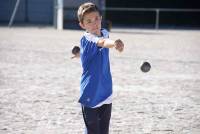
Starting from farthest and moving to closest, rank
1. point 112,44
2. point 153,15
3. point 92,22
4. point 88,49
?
point 153,15 → point 88,49 → point 92,22 → point 112,44

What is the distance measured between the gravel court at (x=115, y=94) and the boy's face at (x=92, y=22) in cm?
229

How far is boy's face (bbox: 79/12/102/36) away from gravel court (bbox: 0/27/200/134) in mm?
2293

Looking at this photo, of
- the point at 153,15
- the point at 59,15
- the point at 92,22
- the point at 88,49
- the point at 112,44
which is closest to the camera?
the point at 112,44

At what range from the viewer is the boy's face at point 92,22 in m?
4.29

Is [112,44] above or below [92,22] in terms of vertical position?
below

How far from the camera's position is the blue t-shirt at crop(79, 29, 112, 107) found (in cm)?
442

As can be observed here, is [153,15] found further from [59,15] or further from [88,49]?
[88,49]

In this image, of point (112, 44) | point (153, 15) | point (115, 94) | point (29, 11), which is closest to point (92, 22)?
point (112, 44)

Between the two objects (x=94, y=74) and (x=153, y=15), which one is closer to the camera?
(x=94, y=74)

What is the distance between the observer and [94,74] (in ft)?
14.5

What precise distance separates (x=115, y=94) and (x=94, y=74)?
4768 mm

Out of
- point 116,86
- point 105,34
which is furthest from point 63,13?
point 105,34

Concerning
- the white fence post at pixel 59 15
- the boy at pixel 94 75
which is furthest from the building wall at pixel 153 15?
the boy at pixel 94 75

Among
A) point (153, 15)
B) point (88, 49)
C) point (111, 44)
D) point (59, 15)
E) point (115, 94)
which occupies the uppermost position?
point (111, 44)
